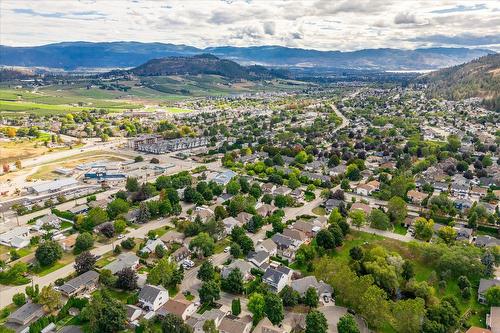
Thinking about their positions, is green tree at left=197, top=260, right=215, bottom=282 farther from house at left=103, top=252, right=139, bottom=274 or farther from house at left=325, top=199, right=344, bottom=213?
house at left=325, top=199, right=344, bottom=213

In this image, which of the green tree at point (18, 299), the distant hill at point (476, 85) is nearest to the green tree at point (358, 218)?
the green tree at point (18, 299)

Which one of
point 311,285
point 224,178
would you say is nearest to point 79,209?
point 224,178

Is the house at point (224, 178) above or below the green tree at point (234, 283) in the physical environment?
below

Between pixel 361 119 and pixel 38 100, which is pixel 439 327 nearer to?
pixel 361 119

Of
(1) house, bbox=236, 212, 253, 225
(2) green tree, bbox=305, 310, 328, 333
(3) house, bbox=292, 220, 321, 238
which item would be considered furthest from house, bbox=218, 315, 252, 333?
(1) house, bbox=236, 212, 253, 225

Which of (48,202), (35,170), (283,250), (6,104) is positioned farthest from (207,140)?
(6,104)

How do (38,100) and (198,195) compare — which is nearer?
(198,195)

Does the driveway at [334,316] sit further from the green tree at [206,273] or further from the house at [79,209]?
the house at [79,209]
